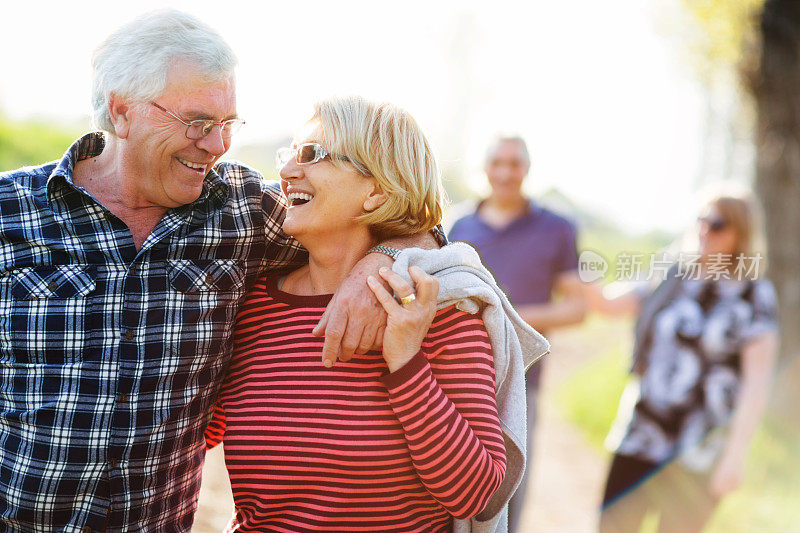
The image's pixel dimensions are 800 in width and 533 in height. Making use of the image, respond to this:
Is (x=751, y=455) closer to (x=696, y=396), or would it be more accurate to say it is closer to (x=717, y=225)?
(x=696, y=396)

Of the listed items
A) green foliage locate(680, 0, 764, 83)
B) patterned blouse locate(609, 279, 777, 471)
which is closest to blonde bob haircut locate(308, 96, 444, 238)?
patterned blouse locate(609, 279, 777, 471)

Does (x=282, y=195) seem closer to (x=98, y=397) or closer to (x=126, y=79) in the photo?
(x=126, y=79)

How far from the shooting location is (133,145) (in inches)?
90.8

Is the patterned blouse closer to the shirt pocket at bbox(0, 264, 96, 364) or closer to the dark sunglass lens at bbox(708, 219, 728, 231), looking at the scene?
the dark sunglass lens at bbox(708, 219, 728, 231)

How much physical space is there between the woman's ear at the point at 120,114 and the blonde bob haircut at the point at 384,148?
0.54 m

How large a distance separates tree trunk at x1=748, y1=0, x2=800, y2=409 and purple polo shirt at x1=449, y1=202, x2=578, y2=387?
4059 mm

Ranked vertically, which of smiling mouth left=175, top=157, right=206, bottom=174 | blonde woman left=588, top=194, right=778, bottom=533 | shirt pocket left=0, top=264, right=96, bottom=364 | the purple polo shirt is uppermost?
smiling mouth left=175, top=157, right=206, bottom=174

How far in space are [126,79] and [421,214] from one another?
928 millimetres

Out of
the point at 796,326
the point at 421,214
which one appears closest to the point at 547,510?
the point at 796,326

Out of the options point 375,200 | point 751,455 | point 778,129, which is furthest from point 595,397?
point 375,200

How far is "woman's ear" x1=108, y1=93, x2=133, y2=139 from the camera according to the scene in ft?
7.60

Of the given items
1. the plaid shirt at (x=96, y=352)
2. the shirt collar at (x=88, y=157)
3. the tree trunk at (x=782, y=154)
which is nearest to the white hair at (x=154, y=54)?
the shirt collar at (x=88, y=157)

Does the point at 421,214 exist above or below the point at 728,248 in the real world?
above

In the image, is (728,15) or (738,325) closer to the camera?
(738,325)
